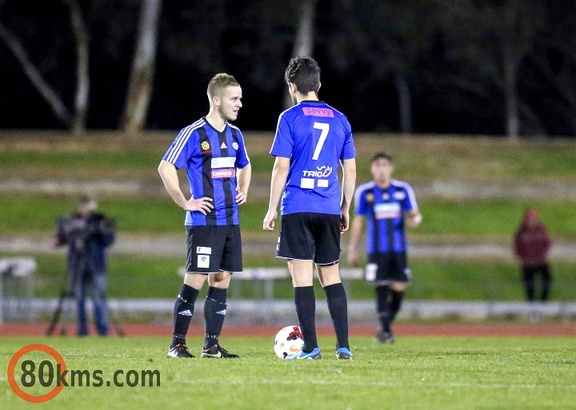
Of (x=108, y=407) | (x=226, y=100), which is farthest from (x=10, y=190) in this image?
(x=108, y=407)

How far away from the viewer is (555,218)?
106ft

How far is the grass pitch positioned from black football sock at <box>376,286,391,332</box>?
15.2 feet

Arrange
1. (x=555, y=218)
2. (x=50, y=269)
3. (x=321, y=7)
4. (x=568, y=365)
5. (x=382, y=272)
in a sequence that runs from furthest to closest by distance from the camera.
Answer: (x=321, y=7) → (x=555, y=218) → (x=50, y=269) → (x=382, y=272) → (x=568, y=365)

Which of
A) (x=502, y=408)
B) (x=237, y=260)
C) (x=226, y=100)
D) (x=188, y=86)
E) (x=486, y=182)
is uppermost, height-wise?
(x=188, y=86)

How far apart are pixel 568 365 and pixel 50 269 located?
812 inches

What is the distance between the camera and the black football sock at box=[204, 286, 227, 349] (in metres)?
9.49

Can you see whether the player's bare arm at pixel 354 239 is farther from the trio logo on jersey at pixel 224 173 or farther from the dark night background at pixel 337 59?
the dark night background at pixel 337 59

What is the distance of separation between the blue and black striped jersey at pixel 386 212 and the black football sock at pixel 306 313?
508cm

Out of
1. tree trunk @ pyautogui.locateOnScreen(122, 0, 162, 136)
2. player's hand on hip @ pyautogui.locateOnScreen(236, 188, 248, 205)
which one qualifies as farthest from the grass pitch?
tree trunk @ pyautogui.locateOnScreen(122, 0, 162, 136)

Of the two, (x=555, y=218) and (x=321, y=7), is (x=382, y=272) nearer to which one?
(x=555, y=218)

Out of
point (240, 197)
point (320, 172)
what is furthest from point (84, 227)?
point (320, 172)

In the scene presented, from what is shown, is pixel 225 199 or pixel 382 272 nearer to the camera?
pixel 225 199

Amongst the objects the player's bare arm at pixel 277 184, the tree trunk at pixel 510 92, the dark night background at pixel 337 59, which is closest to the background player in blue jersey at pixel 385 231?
the player's bare arm at pixel 277 184

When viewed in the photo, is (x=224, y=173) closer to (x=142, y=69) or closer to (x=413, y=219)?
(x=413, y=219)
